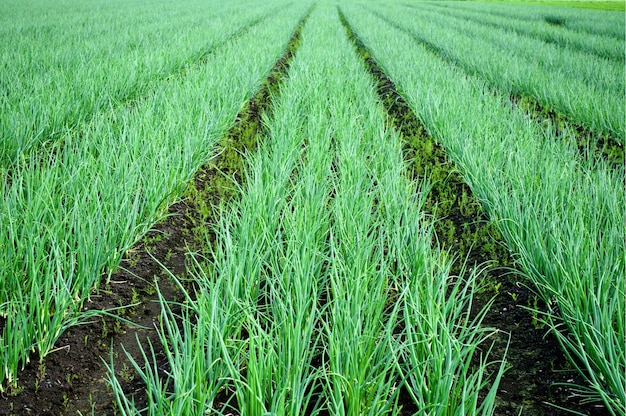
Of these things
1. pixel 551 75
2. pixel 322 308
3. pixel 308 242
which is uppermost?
pixel 551 75

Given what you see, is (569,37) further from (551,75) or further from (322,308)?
(322,308)

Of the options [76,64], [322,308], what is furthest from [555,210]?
[76,64]

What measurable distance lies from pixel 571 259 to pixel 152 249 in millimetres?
1794

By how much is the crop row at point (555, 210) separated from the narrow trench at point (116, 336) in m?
1.30

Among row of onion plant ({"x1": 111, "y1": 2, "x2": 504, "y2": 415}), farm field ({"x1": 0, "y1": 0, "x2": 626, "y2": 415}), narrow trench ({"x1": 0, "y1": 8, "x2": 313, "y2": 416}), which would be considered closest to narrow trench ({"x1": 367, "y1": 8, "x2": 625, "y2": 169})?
farm field ({"x1": 0, "y1": 0, "x2": 626, "y2": 415})

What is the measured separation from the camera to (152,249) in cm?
264

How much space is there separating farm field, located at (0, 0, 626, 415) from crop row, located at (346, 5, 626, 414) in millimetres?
20

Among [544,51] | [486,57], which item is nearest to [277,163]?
[486,57]

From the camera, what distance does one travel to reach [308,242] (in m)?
2.10

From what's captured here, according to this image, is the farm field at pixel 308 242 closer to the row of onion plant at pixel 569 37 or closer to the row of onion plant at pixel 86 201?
the row of onion plant at pixel 86 201

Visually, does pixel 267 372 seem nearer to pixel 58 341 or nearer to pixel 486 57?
pixel 58 341

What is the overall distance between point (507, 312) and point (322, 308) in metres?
0.85

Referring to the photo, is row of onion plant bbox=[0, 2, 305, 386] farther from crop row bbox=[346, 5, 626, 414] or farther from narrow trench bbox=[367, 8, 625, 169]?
narrow trench bbox=[367, 8, 625, 169]

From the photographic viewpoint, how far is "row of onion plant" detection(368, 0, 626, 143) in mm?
4676
